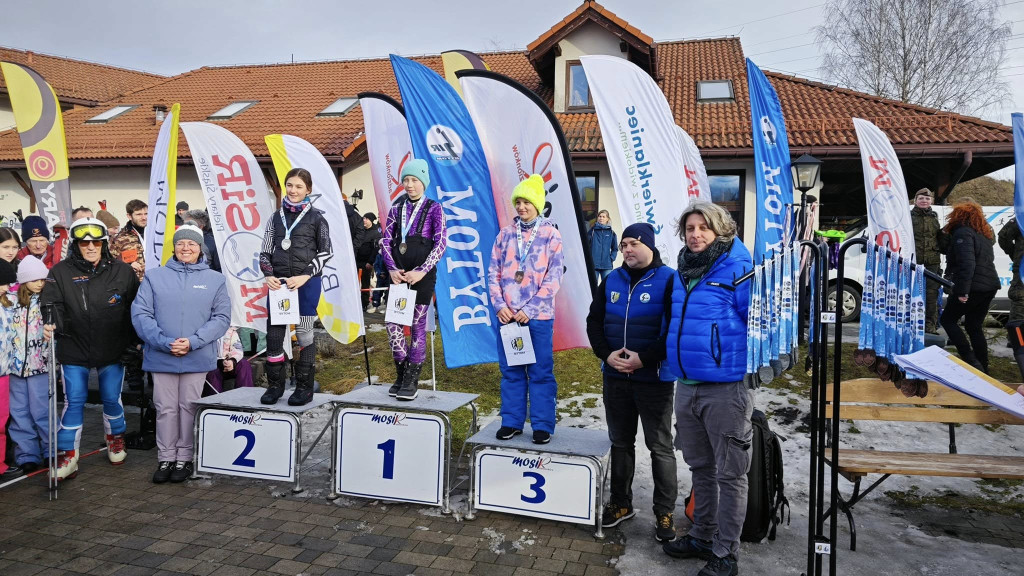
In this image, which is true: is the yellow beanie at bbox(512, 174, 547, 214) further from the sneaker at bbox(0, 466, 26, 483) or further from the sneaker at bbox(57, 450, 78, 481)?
the sneaker at bbox(0, 466, 26, 483)

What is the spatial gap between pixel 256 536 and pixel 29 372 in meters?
2.52

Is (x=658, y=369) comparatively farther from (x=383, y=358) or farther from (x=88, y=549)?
(x=383, y=358)

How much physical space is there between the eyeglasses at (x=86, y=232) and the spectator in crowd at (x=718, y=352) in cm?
435

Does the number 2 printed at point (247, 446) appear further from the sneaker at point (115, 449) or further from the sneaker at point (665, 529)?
the sneaker at point (665, 529)

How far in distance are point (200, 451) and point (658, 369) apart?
3.63m

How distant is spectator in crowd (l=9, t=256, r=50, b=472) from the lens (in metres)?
5.05

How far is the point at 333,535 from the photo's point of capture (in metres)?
4.17

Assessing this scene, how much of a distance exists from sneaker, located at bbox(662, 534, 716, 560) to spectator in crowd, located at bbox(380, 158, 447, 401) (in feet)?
7.07

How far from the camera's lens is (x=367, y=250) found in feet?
35.0

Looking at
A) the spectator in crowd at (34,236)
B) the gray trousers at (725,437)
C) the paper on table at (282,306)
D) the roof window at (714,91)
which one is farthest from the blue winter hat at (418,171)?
the roof window at (714,91)

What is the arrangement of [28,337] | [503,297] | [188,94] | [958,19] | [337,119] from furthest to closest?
[958,19], [188,94], [337,119], [28,337], [503,297]

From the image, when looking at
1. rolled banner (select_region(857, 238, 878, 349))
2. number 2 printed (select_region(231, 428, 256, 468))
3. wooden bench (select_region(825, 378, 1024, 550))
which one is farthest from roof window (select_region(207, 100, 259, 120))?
rolled banner (select_region(857, 238, 878, 349))

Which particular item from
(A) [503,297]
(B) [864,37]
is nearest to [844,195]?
(B) [864,37]

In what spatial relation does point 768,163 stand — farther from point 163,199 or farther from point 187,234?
point 163,199
